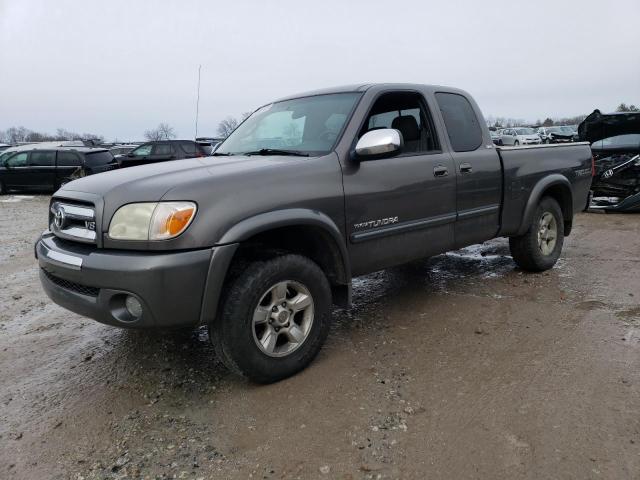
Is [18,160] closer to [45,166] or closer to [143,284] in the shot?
[45,166]

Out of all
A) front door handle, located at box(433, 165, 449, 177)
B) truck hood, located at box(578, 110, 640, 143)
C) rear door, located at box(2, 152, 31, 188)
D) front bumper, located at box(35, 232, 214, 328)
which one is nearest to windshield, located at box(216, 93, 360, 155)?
front door handle, located at box(433, 165, 449, 177)

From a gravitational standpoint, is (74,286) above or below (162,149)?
below

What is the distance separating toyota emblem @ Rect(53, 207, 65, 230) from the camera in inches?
115

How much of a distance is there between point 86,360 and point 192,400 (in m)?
1.05

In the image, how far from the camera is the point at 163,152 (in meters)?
16.2

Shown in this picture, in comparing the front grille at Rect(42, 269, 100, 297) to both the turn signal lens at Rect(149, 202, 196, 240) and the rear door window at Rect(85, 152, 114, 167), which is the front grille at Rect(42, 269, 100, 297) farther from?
the rear door window at Rect(85, 152, 114, 167)

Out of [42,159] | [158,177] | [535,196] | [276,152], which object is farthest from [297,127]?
[42,159]

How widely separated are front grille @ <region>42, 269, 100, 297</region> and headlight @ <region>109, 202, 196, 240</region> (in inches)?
12.8

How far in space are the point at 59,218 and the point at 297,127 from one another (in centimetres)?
173

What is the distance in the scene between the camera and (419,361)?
127 inches

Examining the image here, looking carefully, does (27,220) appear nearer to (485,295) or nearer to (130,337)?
(130,337)

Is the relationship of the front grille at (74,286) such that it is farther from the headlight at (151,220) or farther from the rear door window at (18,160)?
the rear door window at (18,160)

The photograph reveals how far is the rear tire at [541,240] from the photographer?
16.4 ft

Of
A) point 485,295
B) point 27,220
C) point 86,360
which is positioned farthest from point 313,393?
point 27,220
